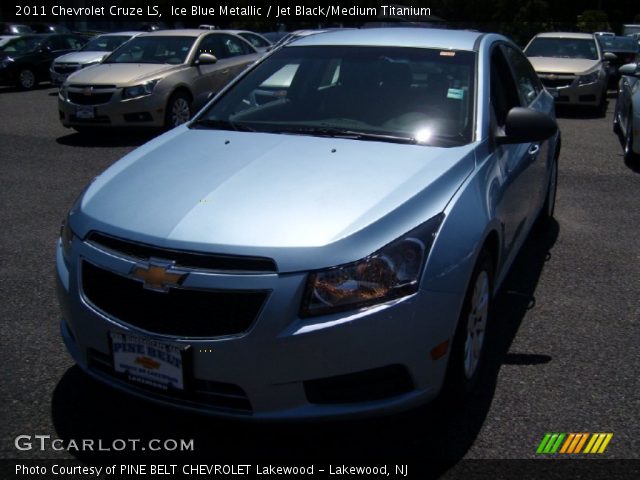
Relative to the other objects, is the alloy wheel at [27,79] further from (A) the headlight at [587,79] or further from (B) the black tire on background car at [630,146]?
(B) the black tire on background car at [630,146]

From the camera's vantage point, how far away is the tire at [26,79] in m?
18.9

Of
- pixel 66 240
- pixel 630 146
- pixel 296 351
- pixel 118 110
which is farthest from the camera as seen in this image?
pixel 118 110

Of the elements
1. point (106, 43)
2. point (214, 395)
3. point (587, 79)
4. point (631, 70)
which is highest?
point (214, 395)

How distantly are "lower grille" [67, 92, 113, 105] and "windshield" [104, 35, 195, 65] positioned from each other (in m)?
Answer: 1.13

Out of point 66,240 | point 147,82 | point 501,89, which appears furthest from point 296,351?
point 147,82

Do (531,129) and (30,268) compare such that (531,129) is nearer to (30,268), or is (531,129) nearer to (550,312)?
(550,312)

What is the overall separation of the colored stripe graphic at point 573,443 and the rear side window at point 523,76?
7.95 feet

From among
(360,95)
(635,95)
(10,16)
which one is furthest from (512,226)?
(10,16)

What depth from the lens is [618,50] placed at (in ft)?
66.2

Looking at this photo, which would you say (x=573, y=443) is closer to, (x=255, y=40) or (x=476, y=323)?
(x=476, y=323)

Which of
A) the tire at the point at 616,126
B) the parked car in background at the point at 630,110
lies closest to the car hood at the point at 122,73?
the parked car in background at the point at 630,110

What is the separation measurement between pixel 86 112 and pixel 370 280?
8831 mm

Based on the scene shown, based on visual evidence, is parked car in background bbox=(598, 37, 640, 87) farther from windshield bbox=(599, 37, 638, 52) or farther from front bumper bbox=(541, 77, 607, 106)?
front bumper bbox=(541, 77, 607, 106)
